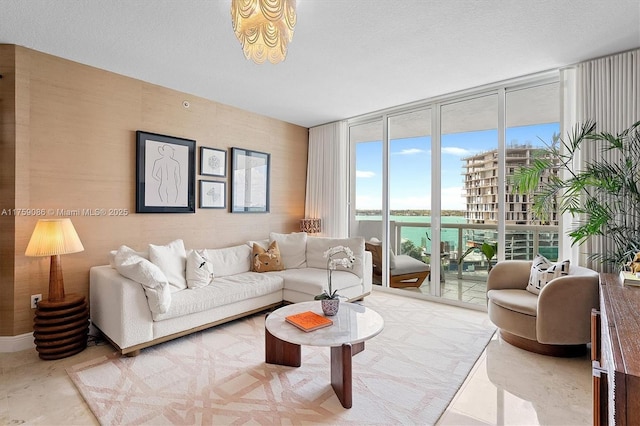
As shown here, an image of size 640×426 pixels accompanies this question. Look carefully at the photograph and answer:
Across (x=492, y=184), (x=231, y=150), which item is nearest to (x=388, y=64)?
(x=492, y=184)

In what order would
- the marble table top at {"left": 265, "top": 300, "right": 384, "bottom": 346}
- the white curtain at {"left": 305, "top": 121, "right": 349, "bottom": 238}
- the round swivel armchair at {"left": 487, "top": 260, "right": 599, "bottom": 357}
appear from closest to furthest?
1. the marble table top at {"left": 265, "top": 300, "right": 384, "bottom": 346}
2. the round swivel armchair at {"left": 487, "top": 260, "right": 599, "bottom": 357}
3. the white curtain at {"left": 305, "top": 121, "right": 349, "bottom": 238}

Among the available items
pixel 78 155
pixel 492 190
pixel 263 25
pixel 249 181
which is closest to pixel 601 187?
pixel 492 190

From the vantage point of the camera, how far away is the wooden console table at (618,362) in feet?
2.76

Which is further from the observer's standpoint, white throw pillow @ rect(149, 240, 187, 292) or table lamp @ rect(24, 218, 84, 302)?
white throw pillow @ rect(149, 240, 187, 292)

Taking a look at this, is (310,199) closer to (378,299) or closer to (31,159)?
(378,299)

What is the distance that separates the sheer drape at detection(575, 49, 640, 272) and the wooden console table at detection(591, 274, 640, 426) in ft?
5.17

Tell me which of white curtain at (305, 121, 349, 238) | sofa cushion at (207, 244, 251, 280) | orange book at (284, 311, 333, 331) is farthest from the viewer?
white curtain at (305, 121, 349, 238)

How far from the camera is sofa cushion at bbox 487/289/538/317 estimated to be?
265 centimetres

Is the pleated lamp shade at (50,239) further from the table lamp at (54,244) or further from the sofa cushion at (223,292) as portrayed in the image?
the sofa cushion at (223,292)

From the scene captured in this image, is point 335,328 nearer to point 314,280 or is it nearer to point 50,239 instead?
point 314,280

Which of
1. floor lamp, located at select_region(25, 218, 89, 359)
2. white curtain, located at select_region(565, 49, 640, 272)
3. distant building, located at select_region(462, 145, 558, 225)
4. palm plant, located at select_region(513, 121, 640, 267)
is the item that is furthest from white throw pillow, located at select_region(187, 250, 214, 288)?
white curtain, located at select_region(565, 49, 640, 272)

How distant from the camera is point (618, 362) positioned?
36.8 inches

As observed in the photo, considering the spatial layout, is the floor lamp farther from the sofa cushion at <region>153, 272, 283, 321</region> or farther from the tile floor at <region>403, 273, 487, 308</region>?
the tile floor at <region>403, 273, 487, 308</region>

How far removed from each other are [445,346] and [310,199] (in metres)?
3.25
